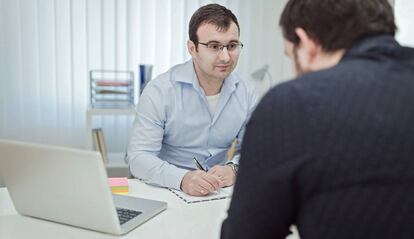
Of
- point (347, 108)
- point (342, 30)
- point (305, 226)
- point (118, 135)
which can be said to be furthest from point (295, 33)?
point (118, 135)

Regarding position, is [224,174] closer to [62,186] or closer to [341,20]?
[62,186]

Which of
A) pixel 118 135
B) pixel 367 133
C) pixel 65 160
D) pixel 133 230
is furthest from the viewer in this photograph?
pixel 118 135

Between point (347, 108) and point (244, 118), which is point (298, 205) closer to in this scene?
point (347, 108)

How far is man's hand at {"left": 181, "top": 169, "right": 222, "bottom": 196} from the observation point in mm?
1393

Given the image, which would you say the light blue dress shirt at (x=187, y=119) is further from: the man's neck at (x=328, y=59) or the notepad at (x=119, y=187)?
the man's neck at (x=328, y=59)

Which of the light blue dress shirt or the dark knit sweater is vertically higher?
the dark knit sweater

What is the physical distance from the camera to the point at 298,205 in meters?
0.64

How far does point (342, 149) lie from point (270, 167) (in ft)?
0.33

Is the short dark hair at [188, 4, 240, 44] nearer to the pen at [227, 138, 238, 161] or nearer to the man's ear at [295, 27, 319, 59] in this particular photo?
the pen at [227, 138, 238, 161]

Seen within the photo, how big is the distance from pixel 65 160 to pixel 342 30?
0.66 meters

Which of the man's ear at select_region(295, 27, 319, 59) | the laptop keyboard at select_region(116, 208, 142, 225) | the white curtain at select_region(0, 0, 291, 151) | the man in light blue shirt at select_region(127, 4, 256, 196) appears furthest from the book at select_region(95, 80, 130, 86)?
the man's ear at select_region(295, 27, 319, 59)

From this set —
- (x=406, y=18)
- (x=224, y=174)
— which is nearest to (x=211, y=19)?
(x=224, y=174)

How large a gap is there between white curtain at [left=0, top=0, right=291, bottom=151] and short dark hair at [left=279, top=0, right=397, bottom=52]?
2.15 meters

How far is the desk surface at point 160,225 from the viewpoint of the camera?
1.07m
